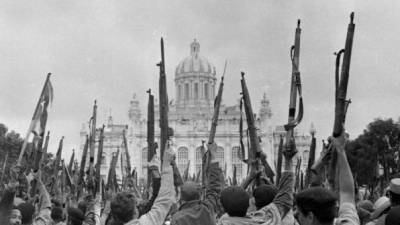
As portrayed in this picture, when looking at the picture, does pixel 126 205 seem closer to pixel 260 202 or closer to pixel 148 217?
pixel 148 217

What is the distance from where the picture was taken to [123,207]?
16.0ft

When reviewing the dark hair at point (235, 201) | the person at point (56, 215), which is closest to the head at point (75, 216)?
the person at point (56, 215)

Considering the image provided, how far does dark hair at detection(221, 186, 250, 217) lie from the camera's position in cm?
494

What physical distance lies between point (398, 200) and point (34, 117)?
682 cm

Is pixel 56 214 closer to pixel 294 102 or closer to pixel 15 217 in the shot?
pixel 15 217

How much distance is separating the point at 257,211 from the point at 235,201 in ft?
1.04

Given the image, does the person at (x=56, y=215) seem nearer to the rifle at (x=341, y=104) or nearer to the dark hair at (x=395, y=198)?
the rifle at (x=341, y=104)

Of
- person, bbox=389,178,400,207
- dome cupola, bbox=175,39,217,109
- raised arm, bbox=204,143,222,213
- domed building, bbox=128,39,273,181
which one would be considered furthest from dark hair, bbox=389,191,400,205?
dome cupola, bbox=175,39,217,109

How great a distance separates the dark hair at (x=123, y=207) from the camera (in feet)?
16.0

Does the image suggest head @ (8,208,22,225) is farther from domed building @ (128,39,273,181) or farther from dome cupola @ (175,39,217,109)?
dome cupola @ (175,39,217,109)

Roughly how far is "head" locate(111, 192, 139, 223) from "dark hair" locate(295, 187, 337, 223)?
63.3 inches

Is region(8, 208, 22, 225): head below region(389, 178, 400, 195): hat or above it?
below

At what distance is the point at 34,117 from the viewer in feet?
32.7

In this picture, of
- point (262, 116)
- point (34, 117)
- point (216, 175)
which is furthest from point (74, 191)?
point (262, 116)
